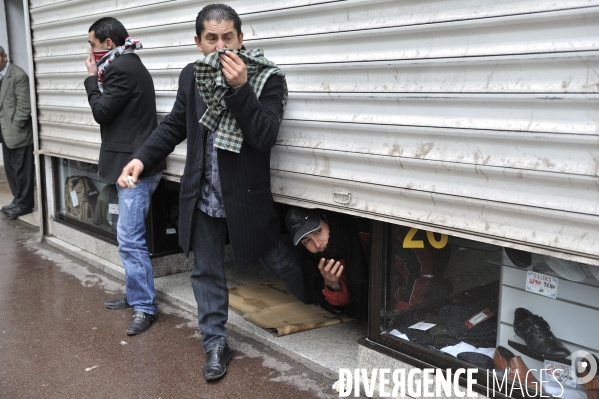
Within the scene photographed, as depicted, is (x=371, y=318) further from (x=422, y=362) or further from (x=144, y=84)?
(x=144, y=84)

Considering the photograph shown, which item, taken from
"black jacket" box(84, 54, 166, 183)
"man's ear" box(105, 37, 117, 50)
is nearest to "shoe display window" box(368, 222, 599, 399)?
"black jacket" box(84, 54, 166, 183)

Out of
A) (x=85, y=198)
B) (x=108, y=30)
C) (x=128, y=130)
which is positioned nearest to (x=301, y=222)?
(x=128, y=130)

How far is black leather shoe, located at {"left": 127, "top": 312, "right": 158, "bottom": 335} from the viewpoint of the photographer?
421cm

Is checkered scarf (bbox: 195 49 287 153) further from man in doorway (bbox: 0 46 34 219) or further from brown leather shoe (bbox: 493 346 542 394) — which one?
man in doorway (bbox: 0 46 34 219)

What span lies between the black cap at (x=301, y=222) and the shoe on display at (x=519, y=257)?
1124 millimetres

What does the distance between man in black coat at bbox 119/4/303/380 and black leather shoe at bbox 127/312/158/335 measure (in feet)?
Result: 2.44

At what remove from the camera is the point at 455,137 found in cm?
279

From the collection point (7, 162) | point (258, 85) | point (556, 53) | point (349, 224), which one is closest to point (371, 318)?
point (349, 224)

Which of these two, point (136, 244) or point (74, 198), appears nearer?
point (136, 244)

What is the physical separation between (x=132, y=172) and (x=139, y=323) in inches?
44.2

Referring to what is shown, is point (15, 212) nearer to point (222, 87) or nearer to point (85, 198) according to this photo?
point (85, 198)

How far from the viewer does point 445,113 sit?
2.82m

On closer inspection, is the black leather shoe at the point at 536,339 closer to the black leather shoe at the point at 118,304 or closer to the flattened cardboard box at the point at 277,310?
the flattened cardboard box at the point at 277,310

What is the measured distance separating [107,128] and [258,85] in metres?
1.55
